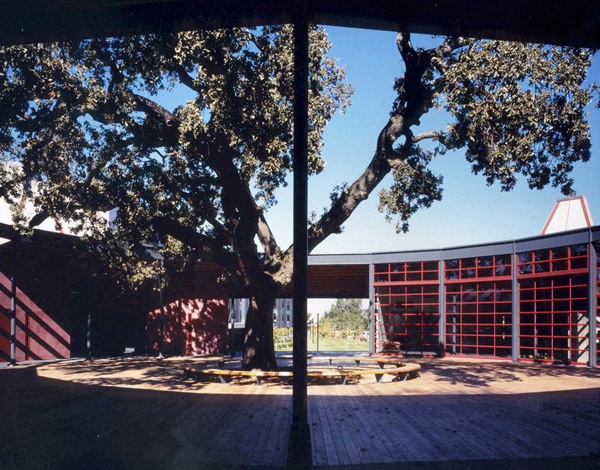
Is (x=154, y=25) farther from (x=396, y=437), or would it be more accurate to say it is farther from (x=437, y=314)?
(x=437, y=314)

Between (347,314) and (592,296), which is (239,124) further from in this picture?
(347,314)

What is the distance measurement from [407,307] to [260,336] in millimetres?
9389

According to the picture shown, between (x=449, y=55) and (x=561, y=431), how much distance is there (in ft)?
26.0

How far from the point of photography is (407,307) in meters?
19.9

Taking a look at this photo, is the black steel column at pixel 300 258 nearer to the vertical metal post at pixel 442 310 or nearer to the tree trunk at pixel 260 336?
the tree trunk at pixel 260 336

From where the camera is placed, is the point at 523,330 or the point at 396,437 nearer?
the point at 396,437

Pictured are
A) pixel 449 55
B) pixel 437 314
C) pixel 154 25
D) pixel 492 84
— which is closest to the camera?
pixel 154 25

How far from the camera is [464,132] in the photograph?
30.8ft

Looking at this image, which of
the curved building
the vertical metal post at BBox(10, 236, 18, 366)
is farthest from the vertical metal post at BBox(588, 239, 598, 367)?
the vertical metal post at BBox(10, 236, 18, 366)

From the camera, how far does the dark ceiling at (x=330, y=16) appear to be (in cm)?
615

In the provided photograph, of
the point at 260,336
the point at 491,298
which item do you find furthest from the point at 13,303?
the point at 491,298

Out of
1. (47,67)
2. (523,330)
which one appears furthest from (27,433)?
(523,330)

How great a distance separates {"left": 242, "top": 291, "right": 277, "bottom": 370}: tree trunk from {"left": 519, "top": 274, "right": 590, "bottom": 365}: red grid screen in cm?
1001

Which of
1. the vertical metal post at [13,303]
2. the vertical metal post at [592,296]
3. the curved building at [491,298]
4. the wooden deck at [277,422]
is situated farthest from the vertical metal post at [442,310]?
the vertical metal post at [13,303]
